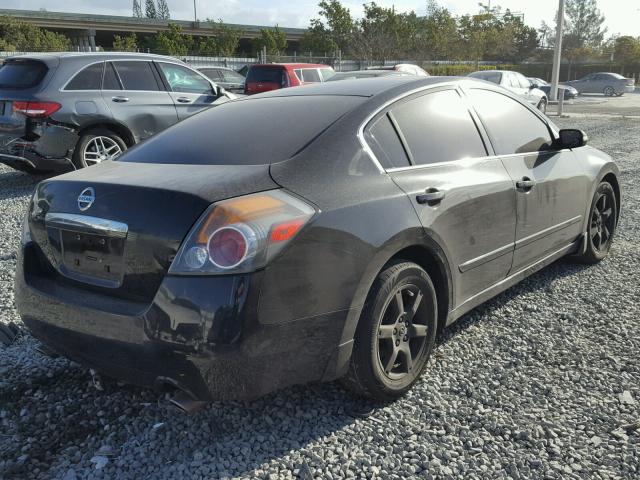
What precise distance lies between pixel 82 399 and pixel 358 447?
1.40 m

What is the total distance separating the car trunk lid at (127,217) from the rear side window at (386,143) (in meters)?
0.64

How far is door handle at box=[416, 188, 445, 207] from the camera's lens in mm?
2910

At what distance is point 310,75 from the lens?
15.5 m

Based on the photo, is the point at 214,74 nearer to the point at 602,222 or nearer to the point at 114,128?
the point at 114,128

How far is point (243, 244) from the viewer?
Result: 2191mm

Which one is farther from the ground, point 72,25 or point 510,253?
point 72,25

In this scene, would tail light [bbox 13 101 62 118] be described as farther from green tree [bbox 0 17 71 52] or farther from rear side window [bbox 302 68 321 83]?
green tree [bbox 0 17 71 52]

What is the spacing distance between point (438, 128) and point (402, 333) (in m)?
1.18

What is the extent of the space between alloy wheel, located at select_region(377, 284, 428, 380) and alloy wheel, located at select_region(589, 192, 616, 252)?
247 cm

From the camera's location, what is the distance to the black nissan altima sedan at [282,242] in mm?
2230

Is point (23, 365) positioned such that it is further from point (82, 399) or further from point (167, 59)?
point (167, 59)

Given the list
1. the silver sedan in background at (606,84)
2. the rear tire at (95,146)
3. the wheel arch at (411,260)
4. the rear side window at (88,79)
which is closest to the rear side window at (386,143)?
the wheel arch at (411,260)

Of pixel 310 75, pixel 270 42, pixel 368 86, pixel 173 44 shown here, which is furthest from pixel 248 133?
pixel 270 42

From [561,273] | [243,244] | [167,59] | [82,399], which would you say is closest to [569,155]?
[561,273]
